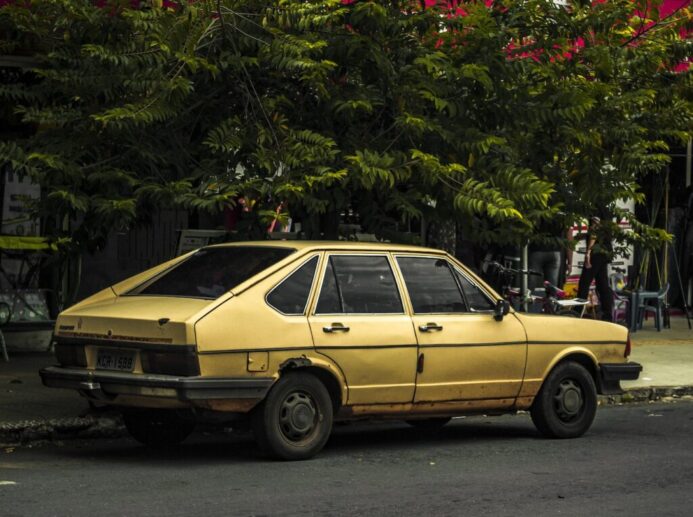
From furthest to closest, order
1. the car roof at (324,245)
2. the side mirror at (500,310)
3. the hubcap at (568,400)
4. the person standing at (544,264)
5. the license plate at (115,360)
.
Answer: the person standing at (544,264)
the hubcap at (568,400)
the side mirror at (500,310)
the car roof at (324,245)
the license plate at (115,360)

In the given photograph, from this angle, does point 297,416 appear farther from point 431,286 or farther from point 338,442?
point 431,286

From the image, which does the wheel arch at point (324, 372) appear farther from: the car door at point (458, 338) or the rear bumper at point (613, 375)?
the rear bumper at point (613, 375)

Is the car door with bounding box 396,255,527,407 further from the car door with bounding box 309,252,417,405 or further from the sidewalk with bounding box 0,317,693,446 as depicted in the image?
the sidewalk with bounding box 0,317,693,446

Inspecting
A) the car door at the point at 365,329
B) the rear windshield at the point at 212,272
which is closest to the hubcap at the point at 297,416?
the car door at the point at 365,329

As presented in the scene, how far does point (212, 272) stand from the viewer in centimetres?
996

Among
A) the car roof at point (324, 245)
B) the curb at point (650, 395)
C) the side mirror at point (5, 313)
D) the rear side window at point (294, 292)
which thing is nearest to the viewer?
the rear side window at point (294, 292)

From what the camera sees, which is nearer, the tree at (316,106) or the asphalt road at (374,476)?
the asphalt road at (374,476)

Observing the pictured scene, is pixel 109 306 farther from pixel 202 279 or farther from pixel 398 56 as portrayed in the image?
pixel 398 56

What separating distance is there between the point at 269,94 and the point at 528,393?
3.23m

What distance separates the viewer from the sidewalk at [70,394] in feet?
35.2

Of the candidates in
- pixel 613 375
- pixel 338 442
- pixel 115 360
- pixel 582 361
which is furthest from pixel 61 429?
pixel 613 375

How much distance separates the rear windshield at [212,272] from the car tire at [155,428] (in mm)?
860

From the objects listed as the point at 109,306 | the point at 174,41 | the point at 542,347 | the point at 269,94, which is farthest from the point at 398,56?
the point at 109,306

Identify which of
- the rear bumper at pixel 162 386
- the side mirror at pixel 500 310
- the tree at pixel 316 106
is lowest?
the rear bumper at pixel 162 386
